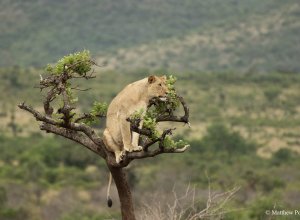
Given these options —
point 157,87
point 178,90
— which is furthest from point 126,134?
point 178,90

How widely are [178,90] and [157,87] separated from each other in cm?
5905

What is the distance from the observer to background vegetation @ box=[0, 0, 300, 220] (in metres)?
34.0

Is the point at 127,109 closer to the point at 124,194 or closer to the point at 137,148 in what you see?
the point at 137,148

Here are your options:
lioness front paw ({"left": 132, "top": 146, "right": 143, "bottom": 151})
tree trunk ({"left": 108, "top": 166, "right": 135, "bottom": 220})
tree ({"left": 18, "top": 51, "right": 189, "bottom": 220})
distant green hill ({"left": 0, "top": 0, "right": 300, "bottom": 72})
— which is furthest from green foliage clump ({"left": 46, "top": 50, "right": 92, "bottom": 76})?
distant green hill ({"left": 0, "top": 0, "right": 300, "bottom": 72})

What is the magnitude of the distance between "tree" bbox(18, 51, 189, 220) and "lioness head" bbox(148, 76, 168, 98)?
8 centimetres

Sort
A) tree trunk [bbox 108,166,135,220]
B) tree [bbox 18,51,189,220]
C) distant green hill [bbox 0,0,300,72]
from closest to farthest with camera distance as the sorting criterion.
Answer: tree [bbox 18,51,189,220] < tree trunk [bbox 108,166,135,220] < distant green hill [bbox 0,0,300,72]

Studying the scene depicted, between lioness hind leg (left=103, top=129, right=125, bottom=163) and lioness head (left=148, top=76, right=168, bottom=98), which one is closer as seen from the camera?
lioness hind leg (left=103, top=129, right=125, bottom=163)

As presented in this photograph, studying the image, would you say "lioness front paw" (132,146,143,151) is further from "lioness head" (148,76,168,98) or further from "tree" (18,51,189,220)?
"lioness head" (148,76,168,98)

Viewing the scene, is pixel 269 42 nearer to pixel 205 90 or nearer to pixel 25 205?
pixel 205 90

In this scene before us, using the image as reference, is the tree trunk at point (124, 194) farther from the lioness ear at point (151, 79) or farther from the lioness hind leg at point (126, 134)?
the lioness ear at point (151, 79)

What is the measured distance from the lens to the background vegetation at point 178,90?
34.0 metres

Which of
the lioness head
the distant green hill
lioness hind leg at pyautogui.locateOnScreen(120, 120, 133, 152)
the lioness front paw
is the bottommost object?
the distant green hill

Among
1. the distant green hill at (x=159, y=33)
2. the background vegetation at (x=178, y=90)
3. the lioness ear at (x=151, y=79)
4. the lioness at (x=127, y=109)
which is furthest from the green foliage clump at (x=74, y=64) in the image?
the distant green hill at (x=159, y=33)

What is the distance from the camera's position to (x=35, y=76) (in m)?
70.8
